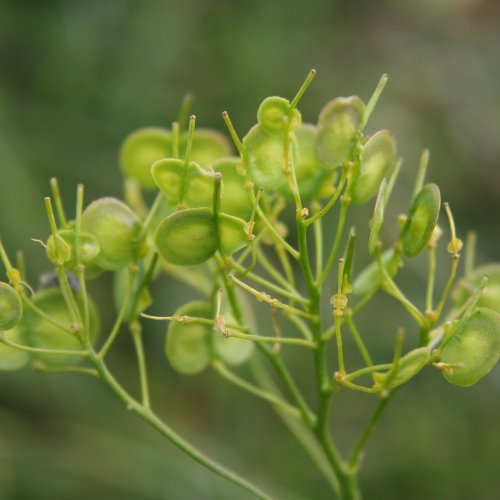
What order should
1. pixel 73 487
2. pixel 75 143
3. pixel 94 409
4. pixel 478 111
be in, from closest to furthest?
pixel 73 487
pixel 94 409
pixel 75 143
pixel 478 111

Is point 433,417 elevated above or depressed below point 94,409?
above

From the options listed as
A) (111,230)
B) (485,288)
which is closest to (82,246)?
(111,230)

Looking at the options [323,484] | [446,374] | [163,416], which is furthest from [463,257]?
[446,374]

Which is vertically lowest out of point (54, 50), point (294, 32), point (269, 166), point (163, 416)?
point (163, 416)

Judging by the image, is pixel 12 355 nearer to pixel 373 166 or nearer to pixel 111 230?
pixel 111 230

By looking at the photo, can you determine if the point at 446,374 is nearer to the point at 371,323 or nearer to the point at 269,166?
the point at 269,166

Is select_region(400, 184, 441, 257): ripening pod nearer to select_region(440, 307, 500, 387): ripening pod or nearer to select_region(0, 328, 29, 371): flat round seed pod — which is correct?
select_region(440, 307, 500, 387): ripening pod

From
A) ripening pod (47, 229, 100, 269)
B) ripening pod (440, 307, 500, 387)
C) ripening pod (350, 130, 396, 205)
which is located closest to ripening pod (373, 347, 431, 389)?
ripening pod (440, 307, 500, 387)

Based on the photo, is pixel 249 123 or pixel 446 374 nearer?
pixel 446 374
